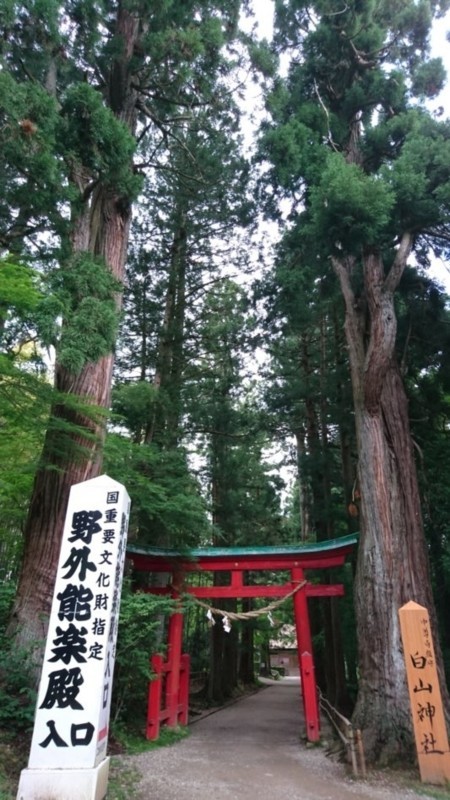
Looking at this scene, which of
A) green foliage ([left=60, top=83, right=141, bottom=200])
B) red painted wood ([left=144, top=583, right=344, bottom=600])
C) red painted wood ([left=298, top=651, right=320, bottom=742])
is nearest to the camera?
green foliage ([left=60, top=83, right=141, bottom=200])

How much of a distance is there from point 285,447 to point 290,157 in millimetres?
9229

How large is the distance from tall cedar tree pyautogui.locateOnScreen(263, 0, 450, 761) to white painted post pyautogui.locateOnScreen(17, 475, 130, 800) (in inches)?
137

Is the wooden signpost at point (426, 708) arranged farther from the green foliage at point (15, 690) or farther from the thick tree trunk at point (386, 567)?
the green foliage at point (15, 690)

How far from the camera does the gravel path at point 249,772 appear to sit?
4477 mm

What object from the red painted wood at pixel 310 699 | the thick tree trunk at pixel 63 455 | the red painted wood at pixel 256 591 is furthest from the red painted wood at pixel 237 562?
the thick tree trunk at pixel 63 455

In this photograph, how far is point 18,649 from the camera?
4184 mm

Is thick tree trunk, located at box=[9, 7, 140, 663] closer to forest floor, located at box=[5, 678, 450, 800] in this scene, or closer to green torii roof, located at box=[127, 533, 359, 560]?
forest floor, located at box=[5, 678, 450, 800]

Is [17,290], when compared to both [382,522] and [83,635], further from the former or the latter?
[382,522]

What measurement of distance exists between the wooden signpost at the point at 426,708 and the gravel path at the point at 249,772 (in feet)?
1.02

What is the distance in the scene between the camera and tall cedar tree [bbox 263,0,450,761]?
5.77 metres

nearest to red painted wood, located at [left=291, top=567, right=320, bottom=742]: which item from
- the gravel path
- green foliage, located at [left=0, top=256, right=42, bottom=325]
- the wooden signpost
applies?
the gravel path

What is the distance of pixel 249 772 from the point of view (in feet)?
17.5

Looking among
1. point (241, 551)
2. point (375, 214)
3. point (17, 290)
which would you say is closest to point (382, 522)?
point (241, 551)

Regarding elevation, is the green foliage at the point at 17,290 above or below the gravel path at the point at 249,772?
above
